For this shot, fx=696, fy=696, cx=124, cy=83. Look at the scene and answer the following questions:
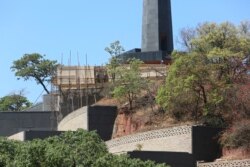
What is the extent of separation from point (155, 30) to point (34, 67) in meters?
11.5

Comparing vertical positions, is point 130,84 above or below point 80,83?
below

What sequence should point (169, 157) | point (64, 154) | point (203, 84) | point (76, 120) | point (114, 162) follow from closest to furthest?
point (114, 162), point (64, 154), point (169, 157), point (203, 84), point (76, 120)

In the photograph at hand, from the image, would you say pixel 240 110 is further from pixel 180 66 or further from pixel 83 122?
pixel 83 122

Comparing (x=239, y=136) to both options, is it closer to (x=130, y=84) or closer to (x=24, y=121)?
(x=130, y=84)

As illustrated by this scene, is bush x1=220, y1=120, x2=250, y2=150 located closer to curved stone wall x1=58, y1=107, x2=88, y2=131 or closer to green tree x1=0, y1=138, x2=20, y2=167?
curved stone wall x1=58, y1=107, x2=88, y2=131

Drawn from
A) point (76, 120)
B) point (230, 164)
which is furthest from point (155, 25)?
point (230, 164)

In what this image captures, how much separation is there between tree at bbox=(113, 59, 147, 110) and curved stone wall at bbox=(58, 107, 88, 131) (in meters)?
1.89

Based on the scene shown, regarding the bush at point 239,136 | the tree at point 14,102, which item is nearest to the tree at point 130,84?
the bush at point 239,136

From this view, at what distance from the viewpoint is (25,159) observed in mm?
18906

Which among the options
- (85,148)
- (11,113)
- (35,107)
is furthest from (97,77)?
(85,148)

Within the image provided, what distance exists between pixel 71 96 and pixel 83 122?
5.40 m

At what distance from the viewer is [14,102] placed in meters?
62.4

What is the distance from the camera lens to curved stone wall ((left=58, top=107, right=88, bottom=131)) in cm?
3559

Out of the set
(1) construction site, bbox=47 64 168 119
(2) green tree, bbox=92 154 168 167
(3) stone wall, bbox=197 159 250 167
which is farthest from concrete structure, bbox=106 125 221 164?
(1) construction site, bbox=47 64 168 119
